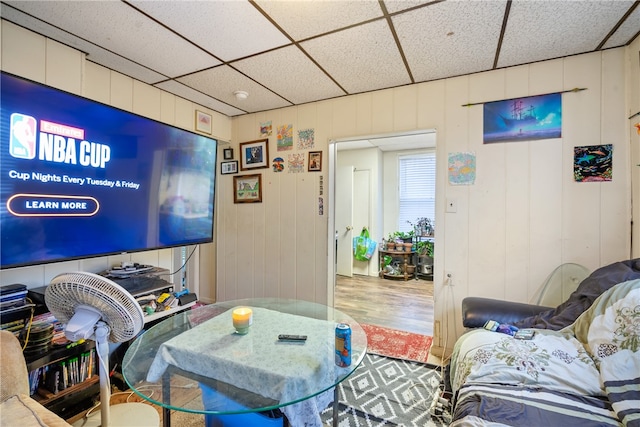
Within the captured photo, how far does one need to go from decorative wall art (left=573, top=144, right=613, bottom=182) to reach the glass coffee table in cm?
200

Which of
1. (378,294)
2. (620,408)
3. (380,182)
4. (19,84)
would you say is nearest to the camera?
(620,408)

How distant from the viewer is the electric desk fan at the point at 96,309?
1.07 metres

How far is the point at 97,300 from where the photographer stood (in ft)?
3.55

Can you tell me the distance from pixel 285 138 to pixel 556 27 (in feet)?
7.64

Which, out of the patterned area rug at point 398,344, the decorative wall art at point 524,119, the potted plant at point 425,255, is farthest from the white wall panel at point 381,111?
the potted plant at point 425,255

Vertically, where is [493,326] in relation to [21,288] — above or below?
below

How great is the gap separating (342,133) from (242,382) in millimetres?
2332

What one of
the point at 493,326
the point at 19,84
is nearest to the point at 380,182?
the point at 493,326

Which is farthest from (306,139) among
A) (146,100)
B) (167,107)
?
(146,100)

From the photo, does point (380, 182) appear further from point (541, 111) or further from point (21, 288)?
point (21, 288)

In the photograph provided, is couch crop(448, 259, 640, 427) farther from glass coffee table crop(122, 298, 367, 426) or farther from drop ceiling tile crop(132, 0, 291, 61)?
drop ceiling tile crop(132, 0, 291, 61)

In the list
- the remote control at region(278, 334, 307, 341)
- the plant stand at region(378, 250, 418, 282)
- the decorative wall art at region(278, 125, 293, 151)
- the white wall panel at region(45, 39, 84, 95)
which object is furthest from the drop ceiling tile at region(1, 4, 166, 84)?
the plant stand at region(378, 250, 418, 282)

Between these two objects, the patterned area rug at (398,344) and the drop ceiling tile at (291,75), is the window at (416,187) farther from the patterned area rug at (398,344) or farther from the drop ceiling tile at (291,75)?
the drop ceiling tile at (291,75)

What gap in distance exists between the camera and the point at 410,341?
261 cm
